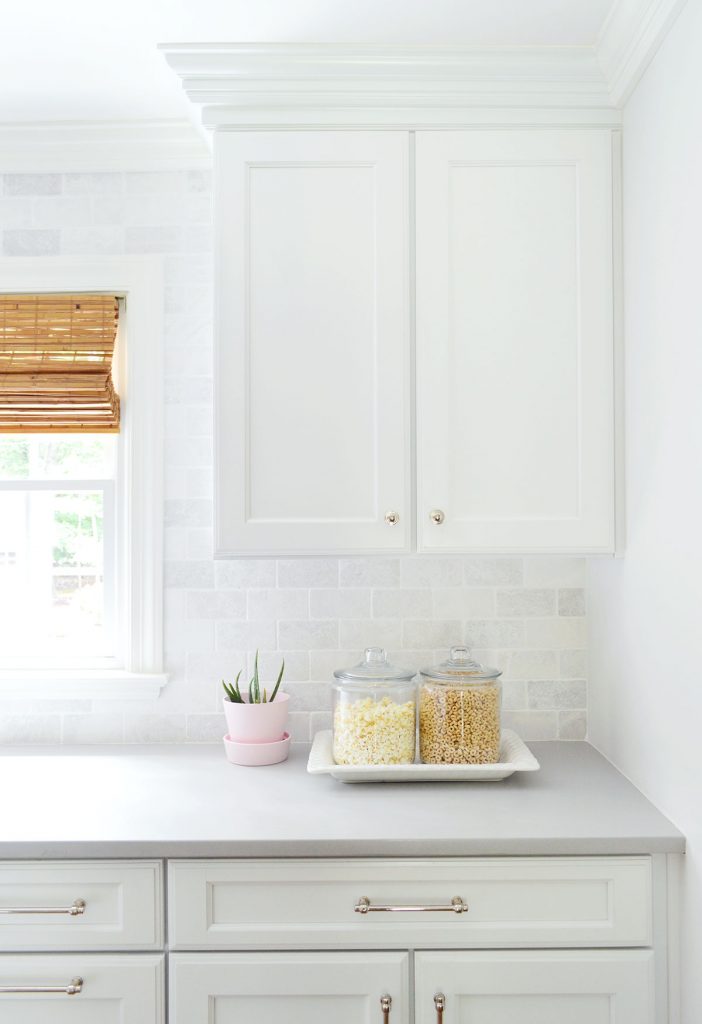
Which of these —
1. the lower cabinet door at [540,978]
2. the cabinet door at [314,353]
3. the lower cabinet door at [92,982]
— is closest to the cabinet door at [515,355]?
the cabinet door at [314,353]

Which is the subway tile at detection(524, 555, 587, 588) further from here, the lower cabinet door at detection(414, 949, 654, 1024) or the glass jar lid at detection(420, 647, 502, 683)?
the lower cabinet door at detection(414, 949, 654, 1024)

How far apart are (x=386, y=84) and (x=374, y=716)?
4.60 ft

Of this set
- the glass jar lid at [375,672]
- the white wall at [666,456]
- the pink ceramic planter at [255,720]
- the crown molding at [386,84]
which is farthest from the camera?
the pink ceramic planter at [255,720]

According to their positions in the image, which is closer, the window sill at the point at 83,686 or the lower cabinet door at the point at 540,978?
the lower cabinet door at the point at 540,978

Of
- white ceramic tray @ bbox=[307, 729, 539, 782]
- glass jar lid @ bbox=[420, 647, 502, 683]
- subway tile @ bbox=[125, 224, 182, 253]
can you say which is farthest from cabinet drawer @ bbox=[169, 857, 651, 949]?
subway tile @ bbox=[125, 224, 182, 253]

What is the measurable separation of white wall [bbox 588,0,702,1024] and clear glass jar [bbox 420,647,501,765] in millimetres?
310

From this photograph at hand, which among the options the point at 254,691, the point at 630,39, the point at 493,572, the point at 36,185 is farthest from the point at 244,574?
the point at 630,39

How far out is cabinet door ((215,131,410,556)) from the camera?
5.81 feet

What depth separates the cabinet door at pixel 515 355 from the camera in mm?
1771

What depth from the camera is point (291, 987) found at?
1499mm

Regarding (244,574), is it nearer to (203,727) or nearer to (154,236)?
(203,727)

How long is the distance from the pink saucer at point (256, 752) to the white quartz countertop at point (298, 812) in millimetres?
25

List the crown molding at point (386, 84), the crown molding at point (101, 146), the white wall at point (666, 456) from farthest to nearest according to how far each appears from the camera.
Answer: the crown molding at point (101, 146) < the crown molding at point (386, 84) < the white wall at point (666, 456)

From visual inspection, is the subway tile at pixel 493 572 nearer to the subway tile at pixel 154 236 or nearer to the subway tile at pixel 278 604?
the subway tile at pixel 278 604
